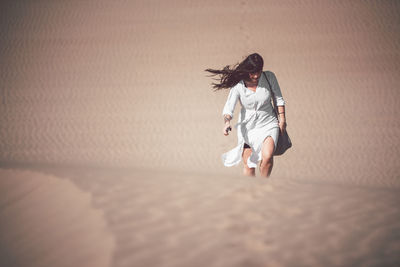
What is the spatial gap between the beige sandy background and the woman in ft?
1.13

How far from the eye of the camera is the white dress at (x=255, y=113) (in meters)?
3.68

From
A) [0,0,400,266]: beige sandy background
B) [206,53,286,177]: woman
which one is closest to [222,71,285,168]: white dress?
[206,53,286,177]: woman

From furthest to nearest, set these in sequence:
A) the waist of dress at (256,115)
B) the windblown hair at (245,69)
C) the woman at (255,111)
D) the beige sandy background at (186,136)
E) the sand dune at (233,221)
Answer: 1. the waist of dress at (256,115)
2. the woman at (255,111)
3. the windblown hair at (245,69)
4. the beige sandy background at (186,136)
5. the sand dune at (233,221)

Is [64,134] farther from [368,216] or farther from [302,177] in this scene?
[368,216]

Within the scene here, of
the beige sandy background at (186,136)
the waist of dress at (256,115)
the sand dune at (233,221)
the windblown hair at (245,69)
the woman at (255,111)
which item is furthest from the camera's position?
the waist of dress at (256,115)

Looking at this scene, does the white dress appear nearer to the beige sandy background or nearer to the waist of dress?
the waist of dress

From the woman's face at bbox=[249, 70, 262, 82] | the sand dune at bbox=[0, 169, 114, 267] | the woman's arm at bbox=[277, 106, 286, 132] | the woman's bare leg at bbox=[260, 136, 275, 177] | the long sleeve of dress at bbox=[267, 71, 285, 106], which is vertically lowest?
the sand dune at bbox=[0, 169, 114, 267]

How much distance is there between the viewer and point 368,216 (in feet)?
10.5

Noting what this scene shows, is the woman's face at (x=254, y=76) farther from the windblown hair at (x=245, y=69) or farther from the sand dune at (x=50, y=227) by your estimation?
the sand dune at (x=50, y=227)

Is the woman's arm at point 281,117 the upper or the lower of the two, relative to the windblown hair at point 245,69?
lower

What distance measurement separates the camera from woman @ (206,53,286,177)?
3660 millimetres

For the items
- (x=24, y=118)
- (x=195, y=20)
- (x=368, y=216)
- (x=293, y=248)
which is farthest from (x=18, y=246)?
(x=195, y=20)

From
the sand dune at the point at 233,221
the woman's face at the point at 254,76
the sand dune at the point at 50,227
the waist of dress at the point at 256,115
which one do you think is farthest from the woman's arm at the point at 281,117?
the sand dune at the point at 50,227

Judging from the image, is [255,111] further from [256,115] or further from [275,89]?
[275,89]
